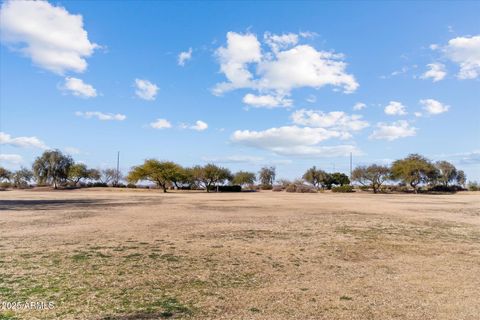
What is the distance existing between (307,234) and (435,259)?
550 centimetres

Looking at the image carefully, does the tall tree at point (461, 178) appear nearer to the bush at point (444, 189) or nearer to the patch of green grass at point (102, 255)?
the bush at point (444, 189)

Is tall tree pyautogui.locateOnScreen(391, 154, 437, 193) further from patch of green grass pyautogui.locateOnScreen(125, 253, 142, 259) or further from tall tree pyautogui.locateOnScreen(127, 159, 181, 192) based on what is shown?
patch of green grass pyautogui.locateOnScreen(125, 253, 142, 259)

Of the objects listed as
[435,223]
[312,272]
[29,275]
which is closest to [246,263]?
[312,272]

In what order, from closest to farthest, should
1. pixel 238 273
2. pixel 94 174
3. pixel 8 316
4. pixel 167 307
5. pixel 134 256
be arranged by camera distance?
pixel 8 316, pixel 167 307, pixel 238 273, pixel 134 256, pixel 94 174

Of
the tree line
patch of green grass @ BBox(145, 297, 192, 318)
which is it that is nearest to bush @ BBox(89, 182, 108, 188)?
the tree line

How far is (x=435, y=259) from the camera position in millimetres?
11453

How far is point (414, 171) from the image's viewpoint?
3297 inches

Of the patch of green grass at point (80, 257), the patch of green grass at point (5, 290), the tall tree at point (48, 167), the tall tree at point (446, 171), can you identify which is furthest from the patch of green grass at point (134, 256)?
the tall tree at point (446, 171)

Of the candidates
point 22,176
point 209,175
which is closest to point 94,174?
point 22,176

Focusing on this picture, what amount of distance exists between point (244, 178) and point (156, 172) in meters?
35.8

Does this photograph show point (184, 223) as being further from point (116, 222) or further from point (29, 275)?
point (29, 275)

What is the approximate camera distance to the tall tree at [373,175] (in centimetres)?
8956

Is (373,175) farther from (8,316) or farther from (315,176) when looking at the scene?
(8,316)

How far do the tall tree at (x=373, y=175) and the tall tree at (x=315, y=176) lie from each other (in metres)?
13.0
